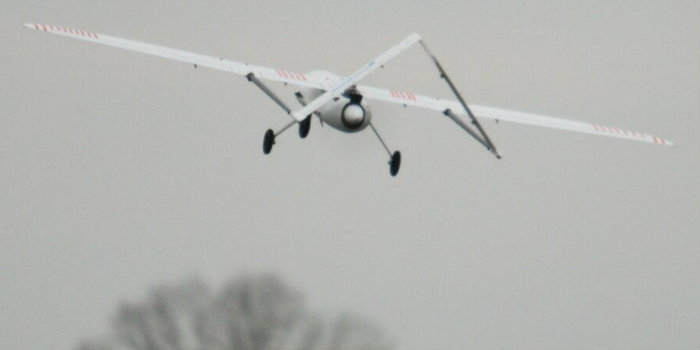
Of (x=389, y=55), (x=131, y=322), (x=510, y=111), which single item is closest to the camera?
(x=389, y=55)

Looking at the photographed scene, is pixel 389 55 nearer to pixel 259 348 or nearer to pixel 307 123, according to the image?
pixel 307 123

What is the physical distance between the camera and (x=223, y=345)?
148 meters

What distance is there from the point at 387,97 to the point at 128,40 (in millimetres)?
13405

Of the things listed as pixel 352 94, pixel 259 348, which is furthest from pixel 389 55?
pixel 259 348

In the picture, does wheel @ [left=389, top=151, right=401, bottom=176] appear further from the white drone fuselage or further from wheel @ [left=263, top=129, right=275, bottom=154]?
wheel @ [left=263, top=129, right=275, bottom=154]

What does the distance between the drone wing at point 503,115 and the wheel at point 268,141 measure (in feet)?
16.9

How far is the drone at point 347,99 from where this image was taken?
127062 millimetres

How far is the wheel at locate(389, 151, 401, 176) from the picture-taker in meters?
133

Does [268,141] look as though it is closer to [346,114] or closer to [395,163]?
[395,163]

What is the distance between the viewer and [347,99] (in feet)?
424

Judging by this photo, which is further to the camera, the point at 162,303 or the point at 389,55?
the point at 162,303

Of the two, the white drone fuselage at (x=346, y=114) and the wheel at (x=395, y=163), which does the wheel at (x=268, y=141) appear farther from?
the white drone fuselage at (x=346, y=114)

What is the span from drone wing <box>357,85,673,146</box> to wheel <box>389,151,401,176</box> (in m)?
1.98

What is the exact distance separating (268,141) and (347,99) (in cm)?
818
